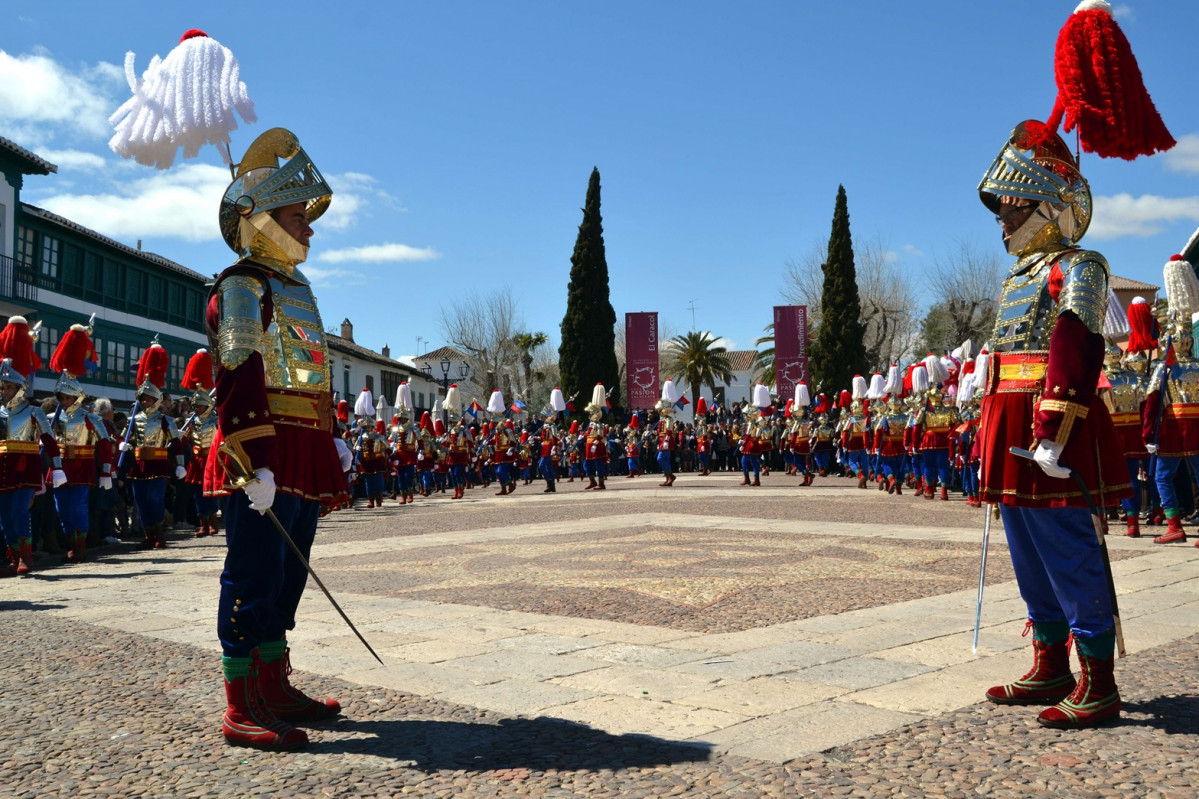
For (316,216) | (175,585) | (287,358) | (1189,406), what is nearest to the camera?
(287,358)

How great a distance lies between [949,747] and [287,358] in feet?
10.1

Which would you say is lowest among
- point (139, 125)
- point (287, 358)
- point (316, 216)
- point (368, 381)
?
point (287, 358)

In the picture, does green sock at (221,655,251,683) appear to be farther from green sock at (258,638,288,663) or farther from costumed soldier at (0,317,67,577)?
costumed soldier at (0,317,67,577)

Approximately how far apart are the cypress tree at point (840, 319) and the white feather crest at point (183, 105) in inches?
1696

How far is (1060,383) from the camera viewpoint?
160 inches

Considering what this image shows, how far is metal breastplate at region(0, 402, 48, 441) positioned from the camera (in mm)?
10062

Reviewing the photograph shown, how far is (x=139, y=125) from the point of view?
17.1 ft

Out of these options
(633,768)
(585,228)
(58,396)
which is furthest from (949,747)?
(585,228)

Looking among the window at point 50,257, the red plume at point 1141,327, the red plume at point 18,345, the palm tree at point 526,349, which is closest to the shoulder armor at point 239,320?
the red plume at point 18,345

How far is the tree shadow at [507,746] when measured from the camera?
140 inches

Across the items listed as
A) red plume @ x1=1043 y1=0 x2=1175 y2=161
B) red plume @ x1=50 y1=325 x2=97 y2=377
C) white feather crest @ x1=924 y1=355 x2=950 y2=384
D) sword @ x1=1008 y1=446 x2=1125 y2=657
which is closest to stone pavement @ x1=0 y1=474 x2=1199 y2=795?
sword @ x1=1008 y1=446 x2=1125 y2=657

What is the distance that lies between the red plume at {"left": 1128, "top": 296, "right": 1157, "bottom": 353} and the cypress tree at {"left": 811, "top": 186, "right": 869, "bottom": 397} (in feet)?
117

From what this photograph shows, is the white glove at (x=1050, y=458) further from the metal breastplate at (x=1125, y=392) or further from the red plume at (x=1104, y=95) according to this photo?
the metal breastplate at (x=1125, y=392)

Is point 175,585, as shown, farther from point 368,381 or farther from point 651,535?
point 368,381
